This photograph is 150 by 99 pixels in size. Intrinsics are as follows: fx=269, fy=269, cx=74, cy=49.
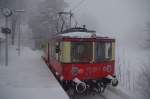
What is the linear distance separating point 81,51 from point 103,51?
1024mm

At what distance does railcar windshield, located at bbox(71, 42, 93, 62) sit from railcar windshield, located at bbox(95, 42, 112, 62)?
0.29 m

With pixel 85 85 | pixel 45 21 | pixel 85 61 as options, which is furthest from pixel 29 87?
pixel 45 21

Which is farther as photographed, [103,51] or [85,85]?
[103,51]

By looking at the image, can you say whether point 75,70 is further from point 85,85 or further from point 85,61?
point 85,85

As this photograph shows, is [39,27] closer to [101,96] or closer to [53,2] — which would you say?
[53,2]

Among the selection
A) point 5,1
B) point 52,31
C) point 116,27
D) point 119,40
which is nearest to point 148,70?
point 52,31

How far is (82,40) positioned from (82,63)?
0.92 metres

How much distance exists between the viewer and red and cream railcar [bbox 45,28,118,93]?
1059cm

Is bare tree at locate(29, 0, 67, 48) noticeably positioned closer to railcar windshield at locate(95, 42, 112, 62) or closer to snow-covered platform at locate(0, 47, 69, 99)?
snow-covered platform at locate(0, 47, 69, 99)

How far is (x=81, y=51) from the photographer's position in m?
10.8

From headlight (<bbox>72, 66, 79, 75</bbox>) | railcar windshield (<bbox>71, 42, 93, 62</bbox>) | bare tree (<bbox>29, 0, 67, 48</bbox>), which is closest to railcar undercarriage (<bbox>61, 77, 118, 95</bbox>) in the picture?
headlight (<bbox>72, 66, 79, 75</bbox>)

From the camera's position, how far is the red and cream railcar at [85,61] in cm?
1059

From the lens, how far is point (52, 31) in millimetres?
32312

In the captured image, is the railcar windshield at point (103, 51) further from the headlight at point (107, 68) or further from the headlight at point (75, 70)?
the headlight at point (75, 70)
